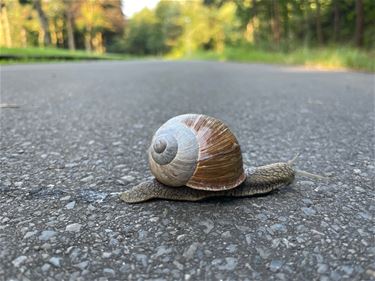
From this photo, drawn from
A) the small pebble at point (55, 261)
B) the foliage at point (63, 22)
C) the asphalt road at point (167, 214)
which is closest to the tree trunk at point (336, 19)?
the asphalt road at point (167, 214)

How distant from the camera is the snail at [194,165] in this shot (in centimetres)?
150

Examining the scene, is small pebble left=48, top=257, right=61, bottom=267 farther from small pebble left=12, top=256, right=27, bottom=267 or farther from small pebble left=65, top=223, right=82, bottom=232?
small pebble left=65, top=223, right=82, bottom=232

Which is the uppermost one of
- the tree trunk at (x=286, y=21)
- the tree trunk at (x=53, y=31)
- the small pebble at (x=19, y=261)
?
the tree trunk at (x=53, y=31)

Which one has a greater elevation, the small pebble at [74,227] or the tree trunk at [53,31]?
the tree trunk at [53,31]

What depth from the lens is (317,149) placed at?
2314 mm

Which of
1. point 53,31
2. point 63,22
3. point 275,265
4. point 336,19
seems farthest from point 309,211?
point 53,31

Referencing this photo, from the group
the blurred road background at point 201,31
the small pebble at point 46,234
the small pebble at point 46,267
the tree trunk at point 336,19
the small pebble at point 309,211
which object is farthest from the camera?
the tree trunk at point 336,19

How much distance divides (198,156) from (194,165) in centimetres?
4

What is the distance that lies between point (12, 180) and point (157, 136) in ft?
2.34

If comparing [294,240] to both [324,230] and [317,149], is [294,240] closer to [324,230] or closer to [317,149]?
[324,230]

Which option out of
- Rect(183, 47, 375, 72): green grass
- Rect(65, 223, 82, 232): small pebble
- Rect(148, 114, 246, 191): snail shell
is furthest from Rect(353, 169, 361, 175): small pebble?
Rect(183, 47, 375, 72): green grass

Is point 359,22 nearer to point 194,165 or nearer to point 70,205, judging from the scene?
point 194,165

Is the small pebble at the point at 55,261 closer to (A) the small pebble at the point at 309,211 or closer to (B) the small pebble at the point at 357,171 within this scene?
(A) the small pebble at the point at 309,211

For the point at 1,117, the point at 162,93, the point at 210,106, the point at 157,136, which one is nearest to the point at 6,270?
the point at 157,136
